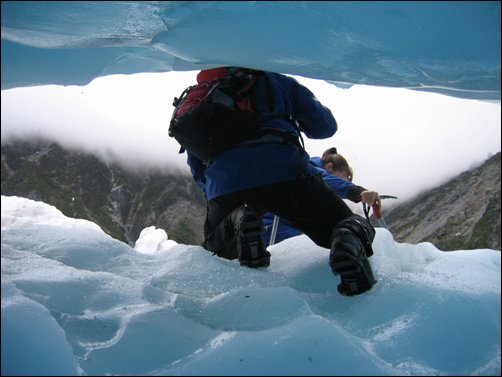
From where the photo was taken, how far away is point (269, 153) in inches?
129

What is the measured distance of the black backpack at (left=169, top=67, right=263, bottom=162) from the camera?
3.13 meters

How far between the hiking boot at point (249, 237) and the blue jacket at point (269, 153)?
13.1 inches

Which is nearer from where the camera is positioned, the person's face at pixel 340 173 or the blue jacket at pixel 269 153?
the blue jacket at pixel 269 153

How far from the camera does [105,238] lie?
13.7 ft

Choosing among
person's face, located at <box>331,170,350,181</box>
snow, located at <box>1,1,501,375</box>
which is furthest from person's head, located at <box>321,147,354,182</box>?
snow, located at <box>1,1,501,375</box>

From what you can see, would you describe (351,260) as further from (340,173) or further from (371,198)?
(340,173)

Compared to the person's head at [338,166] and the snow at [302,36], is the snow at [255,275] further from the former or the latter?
the person's head at [338,166]

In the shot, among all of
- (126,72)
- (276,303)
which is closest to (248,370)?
(276,303)

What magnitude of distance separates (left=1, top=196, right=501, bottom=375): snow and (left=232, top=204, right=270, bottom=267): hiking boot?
4.2 inches

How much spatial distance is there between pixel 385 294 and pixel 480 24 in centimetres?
170

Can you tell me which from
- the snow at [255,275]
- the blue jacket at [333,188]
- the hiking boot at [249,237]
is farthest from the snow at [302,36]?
the hiking boot at [249,237]

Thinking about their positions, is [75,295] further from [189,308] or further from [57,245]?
[57,245]

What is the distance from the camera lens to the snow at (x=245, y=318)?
1.81m

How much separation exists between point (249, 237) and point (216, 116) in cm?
93
